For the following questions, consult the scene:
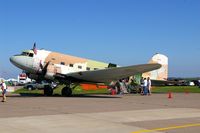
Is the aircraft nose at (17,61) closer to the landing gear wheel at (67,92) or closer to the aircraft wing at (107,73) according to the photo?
the aircraft wing at (107,73)

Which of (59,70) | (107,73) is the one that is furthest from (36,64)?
(107,73)

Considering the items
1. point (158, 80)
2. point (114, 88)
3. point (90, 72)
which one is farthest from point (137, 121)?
point (158, 80)

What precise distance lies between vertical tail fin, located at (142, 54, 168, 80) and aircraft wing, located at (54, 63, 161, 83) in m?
9.43

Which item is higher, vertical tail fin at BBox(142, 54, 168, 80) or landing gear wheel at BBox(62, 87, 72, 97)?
vertical tail fin at BBox(142, 54, 168, 80)

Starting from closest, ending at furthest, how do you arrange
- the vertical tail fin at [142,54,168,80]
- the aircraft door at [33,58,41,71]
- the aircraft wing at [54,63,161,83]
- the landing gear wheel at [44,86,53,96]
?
the aircraft wing at [54,63,161,83], the aircraft door at [33,58,41,71], the landing gear wheel at [44,86,53,96], the vertical tail fin at [142,54,168,80]

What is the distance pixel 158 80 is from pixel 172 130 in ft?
94.3

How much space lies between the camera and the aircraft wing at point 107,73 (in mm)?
28009

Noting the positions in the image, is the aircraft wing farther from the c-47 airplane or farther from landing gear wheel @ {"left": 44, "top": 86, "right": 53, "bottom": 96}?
landing gear wheel @ {"left": 44, "top": 86, "right": 53, "bottom": 96}

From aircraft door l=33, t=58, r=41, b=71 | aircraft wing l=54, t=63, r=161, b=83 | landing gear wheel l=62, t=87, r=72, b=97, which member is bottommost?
landing gear wheel l=62, t=87, r=72, b=97

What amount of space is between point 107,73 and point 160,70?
39.4ft

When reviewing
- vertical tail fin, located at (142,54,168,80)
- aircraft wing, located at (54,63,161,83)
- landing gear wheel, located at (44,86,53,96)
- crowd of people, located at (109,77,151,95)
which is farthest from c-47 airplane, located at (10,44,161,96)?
vertical tail fin, located at (142,54,168,80)

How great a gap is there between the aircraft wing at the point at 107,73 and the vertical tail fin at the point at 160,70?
9432 millimetres

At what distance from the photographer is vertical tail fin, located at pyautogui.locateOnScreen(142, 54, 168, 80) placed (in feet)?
129

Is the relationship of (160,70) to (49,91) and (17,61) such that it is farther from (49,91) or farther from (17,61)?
(17,61)
